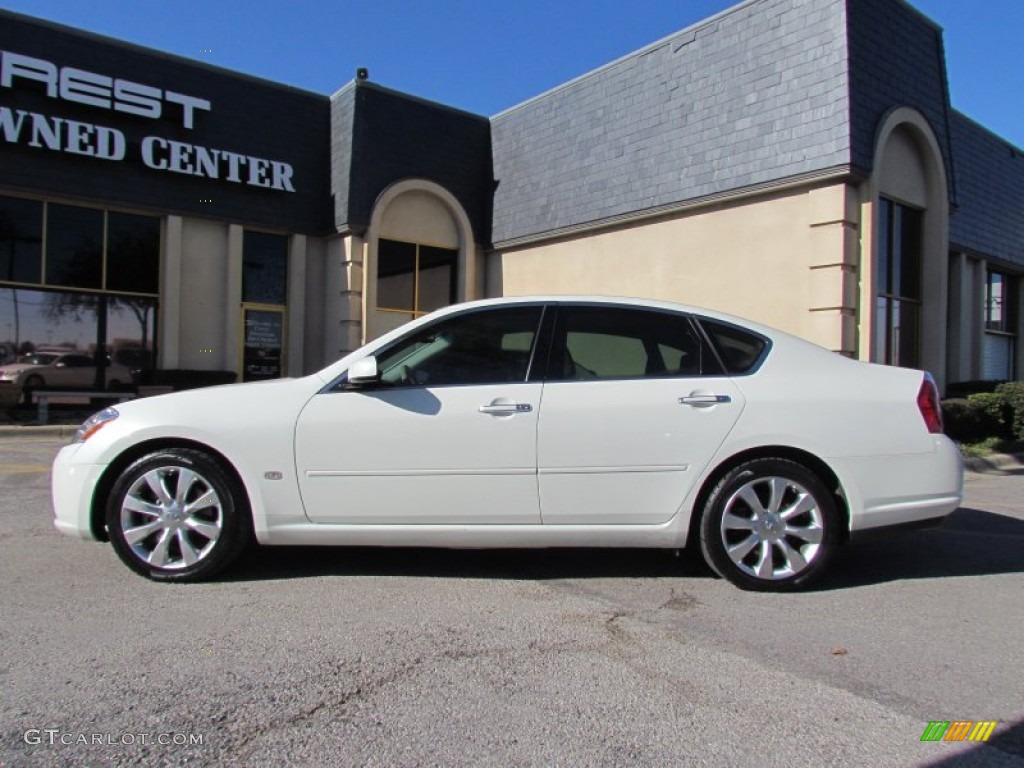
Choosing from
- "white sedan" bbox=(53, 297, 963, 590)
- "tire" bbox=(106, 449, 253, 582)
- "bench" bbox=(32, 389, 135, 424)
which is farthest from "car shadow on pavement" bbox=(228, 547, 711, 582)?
"bench" bbox=(32, 389, 135, 424)

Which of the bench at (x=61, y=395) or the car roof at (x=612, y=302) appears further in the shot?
the bench at (x=61, y=395)

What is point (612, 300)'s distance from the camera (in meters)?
4.58

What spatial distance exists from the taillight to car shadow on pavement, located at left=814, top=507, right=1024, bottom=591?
629 mm

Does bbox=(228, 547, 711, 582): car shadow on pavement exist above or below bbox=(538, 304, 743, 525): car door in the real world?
below

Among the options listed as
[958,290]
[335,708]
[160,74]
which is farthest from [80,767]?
[958,290]

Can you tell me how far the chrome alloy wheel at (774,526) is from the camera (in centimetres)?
422

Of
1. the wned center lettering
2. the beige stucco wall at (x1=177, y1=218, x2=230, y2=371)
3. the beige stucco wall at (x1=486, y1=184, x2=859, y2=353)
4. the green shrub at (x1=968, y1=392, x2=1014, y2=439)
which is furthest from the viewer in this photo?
the beige stucco wall at (x1=177, y1=218, x2=230, y2=371)

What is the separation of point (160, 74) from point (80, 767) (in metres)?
13.8

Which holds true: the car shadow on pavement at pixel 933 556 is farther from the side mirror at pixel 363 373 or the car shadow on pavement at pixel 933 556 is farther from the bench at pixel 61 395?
the bench at pixel 61 395

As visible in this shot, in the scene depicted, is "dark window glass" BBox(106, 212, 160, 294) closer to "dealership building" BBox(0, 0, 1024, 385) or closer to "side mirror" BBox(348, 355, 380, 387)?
"dealership building" BBox(0, 0, 1024, 385)

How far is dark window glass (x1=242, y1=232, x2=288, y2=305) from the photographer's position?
14945 millimetres

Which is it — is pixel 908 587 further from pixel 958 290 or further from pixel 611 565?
pixel 958 290

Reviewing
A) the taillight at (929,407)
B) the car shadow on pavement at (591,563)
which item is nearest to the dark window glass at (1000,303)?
the car shadow on pavement at (591,563)

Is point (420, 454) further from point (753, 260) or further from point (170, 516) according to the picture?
point (753, 260)
